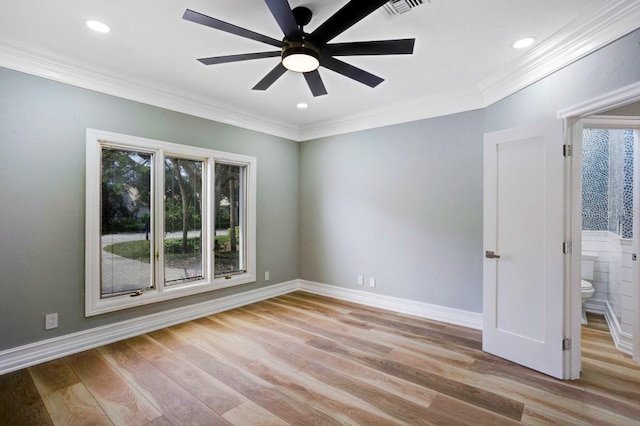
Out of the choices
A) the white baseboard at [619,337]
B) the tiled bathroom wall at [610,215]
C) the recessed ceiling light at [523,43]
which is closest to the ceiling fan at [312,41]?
the recessed ceiling light at [523,43]

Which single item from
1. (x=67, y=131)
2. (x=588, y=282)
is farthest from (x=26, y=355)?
(x=588, y=282)

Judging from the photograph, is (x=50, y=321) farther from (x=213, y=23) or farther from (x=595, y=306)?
(x=595, y=306)

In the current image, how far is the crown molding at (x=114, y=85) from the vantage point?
2.57 m

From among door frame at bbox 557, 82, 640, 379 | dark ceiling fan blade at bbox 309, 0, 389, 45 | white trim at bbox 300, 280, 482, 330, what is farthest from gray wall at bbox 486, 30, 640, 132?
white trim at bbox 300, 280, 482, 330

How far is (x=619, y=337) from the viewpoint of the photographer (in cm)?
295

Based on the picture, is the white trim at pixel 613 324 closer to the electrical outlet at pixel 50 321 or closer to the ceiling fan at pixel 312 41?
the ceiling fan at pixel 312 41

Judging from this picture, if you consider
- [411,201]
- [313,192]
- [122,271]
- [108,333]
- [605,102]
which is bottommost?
[108,333]

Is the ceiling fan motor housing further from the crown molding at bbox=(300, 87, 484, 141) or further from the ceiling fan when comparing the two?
the crown molding at bbox=(300, 87, 484, 141)

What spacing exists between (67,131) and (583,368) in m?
5.19

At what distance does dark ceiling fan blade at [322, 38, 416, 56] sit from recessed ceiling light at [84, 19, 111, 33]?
1.75 meters

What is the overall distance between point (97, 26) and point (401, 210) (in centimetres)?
362

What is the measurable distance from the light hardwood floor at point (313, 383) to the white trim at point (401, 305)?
0.61 feet

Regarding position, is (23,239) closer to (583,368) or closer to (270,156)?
(270,156)

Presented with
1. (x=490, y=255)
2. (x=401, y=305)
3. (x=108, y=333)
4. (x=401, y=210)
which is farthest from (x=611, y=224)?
(x=108, y=333)
